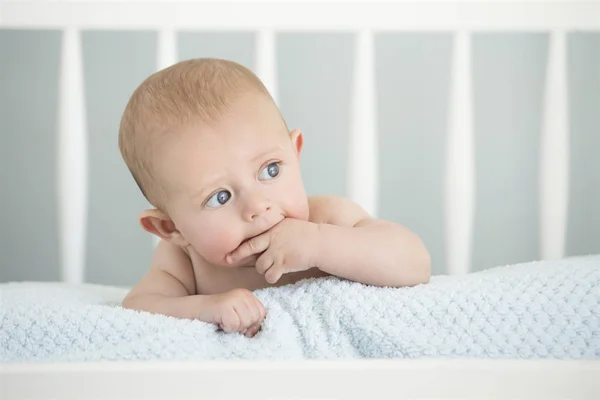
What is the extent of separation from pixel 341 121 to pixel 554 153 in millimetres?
500

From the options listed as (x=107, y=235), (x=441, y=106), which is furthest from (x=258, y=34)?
(x=107, y=235)

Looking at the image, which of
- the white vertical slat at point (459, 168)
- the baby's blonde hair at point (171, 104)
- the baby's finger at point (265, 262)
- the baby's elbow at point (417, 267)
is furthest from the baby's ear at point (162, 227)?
the white vertical slat at point (459, 168)

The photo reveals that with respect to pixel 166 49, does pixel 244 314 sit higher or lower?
lower

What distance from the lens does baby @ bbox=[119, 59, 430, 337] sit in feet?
2.53

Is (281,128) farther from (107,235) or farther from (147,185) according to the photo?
(107,235)

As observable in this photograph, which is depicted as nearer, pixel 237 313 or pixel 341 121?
pixel 237 313

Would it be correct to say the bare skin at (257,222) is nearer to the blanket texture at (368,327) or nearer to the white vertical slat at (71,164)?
the blanket texture at (368,327)

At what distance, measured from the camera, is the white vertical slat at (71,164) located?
A: 4.19 feet

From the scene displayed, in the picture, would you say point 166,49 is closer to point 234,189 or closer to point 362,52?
point 362,52

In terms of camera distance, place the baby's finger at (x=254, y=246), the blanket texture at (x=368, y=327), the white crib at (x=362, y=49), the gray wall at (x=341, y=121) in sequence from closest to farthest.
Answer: the blanket texture at (x=368, y=327)
the baby's finger at (x=254, y=246)
the white crib at (x=362, y=49)
the gray wall at (x=341, y=121)

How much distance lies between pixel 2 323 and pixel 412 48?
45.5 inches

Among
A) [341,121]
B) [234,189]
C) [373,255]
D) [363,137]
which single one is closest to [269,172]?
[234,189]

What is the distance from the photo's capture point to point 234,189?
78cm

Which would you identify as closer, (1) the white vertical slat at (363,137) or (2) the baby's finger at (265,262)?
(2) the baby's finger at (265,262)
